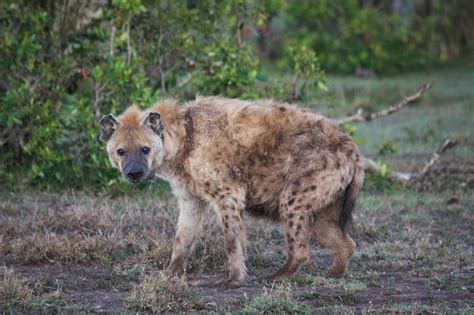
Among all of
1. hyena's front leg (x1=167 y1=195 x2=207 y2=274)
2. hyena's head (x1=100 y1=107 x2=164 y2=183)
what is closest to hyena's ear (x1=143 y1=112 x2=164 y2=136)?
hyena's head (x1=100 y1=107 x2=164 y2=183)

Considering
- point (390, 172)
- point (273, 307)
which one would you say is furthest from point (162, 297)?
point (390, 172)

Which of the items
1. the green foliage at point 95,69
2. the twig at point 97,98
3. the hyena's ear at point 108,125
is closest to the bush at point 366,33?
the green foliage at point 95,69

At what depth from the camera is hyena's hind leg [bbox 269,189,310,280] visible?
19.1ft

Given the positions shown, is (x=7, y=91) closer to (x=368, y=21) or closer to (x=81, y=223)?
(x=81, y=223)

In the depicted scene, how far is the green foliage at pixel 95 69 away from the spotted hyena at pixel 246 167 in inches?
82.2

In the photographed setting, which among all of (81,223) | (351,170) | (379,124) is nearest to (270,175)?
(351,170)

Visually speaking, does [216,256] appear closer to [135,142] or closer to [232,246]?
[232,246]

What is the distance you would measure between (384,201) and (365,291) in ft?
9.52

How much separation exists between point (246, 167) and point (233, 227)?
402mm

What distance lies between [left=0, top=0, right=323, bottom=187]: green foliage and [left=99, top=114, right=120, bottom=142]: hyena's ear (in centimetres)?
205

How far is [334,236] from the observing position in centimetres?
611

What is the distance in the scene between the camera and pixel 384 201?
8383 millimetres

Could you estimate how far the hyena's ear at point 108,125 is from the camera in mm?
5922

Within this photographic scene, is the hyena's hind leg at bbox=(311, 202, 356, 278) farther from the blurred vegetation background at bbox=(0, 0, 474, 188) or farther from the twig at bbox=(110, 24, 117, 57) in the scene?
the twig at bbox=(110, 24, 117, 57)
